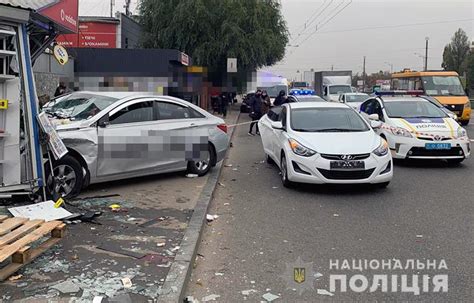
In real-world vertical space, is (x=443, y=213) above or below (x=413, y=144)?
below

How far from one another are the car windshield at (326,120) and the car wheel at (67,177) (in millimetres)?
3854

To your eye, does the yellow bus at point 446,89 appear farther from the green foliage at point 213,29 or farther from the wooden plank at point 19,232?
the wooden plank at point 19,232

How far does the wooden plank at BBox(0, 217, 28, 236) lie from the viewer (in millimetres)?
4672

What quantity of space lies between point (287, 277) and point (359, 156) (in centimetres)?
377

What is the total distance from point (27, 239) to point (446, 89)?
22.0 m

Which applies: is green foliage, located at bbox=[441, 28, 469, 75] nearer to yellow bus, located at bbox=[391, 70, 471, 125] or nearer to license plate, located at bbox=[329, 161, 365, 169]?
yellow bus, located at bbox=[391, 70, 471, 125]

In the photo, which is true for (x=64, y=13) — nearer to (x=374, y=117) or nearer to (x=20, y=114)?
(x=20, y=114)

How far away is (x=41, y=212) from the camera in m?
5.87

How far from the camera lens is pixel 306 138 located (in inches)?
336

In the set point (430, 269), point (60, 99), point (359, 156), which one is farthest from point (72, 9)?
point (430, 269)

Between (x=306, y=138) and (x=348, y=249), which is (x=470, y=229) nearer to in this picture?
(x=348, y=249)

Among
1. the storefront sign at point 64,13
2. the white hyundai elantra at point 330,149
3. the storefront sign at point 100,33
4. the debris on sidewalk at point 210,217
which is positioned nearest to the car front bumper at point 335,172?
the white hyundai elantra at point 330,149

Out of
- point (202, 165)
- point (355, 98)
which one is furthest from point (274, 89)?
point (202, 165)

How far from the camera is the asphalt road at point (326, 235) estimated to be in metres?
4.47
